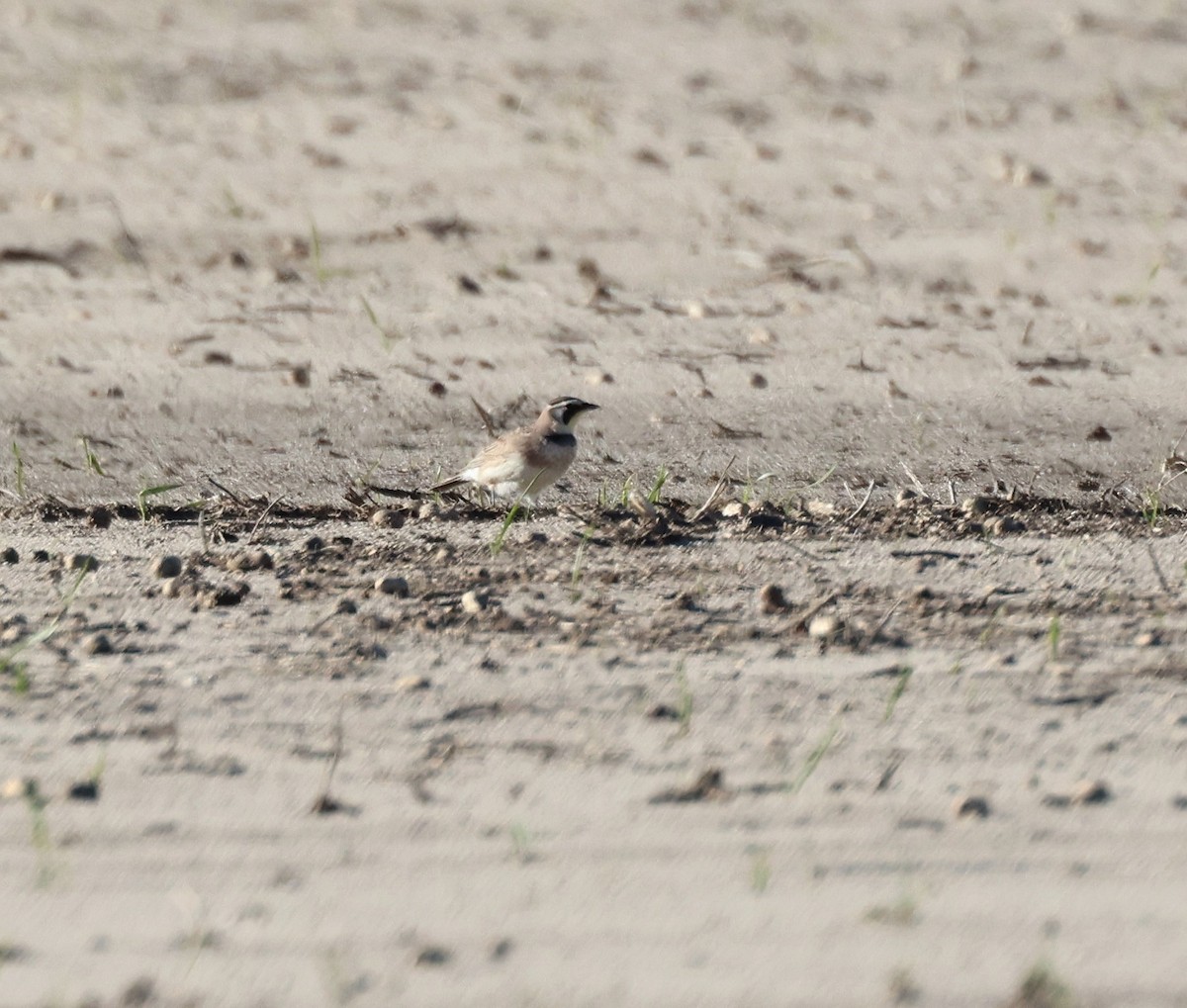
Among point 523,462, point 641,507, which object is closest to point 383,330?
point 523,462

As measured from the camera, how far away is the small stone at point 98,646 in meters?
4.85

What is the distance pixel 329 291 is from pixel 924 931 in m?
5.91

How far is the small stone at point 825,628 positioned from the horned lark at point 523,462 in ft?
4.75

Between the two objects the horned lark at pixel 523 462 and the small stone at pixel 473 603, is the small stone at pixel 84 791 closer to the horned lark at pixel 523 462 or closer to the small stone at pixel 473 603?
the small stone at pixel 473 603

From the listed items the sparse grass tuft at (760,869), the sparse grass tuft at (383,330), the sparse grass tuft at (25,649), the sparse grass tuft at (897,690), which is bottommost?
the sparse grass tuft at (25,649)

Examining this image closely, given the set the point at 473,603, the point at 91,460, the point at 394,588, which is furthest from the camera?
the point at 91,460

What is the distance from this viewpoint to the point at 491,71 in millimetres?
12328

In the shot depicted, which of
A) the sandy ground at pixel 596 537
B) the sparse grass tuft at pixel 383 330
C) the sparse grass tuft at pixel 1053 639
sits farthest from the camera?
the sparse grass tuft at pixel 383 330

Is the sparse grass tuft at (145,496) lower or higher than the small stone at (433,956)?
lower

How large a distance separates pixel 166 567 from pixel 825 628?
1.97 meters

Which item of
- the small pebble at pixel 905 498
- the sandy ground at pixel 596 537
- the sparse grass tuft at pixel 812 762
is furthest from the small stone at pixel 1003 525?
the sparse grass tuft at pixel 812 762

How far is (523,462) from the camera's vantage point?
6.21m

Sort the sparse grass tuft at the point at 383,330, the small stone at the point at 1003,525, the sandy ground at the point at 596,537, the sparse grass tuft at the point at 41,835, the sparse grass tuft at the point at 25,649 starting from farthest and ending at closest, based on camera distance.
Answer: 1. the sparse grass tuft at the point at 383,330
2. the small stone at the point at 1003,525
3. the sparse grass tuft at the point at 25,649
4. the sparse grass tuft at the point at 41,835
5. the sandy ground at the point at 596,537

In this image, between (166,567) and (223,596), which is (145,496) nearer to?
(166,567)
